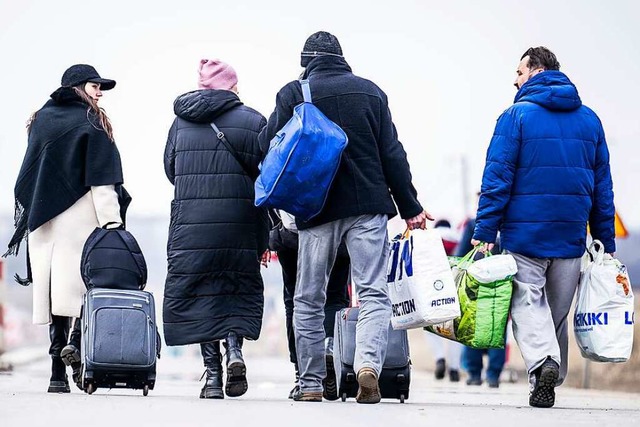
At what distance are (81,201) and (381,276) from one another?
221cm

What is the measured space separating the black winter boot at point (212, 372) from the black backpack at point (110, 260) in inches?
24.7

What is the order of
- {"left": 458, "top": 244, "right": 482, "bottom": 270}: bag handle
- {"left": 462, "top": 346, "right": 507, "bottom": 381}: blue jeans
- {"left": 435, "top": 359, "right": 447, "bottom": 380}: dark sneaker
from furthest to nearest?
{"left": 435, "top": 359, "right": 447, "bottom": 380}: dark sneaker
{"left": 462, "top": 346, "right": 507, "bottom": 381}: blue jeans
{"left": 458, "top": 244, "right": 482, "bottom": 270}: bag handle

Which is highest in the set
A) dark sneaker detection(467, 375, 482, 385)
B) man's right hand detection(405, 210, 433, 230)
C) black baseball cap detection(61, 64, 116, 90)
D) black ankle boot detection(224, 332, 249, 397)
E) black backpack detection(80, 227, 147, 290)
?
black baseball cap detection(61, 64, 116, 90)

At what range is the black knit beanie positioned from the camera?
10.0m

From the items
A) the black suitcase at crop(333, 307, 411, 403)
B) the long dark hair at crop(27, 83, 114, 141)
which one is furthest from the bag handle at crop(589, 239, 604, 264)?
the long dark hair at crop(27, 83, 114, 141)

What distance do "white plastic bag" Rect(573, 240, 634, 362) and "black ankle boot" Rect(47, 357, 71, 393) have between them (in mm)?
3227

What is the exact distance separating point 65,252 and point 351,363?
2.04 metres

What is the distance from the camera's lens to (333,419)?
8438 millimetres

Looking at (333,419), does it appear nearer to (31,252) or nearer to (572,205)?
(572,205)

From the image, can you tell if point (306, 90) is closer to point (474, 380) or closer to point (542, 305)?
point (542, 305)

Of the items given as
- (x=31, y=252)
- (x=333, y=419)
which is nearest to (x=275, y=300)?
(x=31, y=252)

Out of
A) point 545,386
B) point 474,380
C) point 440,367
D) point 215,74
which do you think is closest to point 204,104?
point 215,74

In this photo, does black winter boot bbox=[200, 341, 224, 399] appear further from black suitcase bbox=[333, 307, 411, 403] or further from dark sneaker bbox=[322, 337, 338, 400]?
black suitcase bbox=[333, 307, 411, 403]

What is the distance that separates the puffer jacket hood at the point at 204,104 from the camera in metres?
10.6
